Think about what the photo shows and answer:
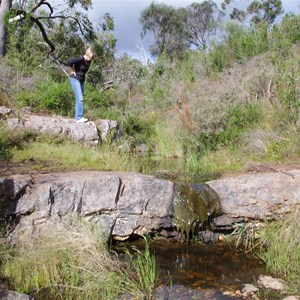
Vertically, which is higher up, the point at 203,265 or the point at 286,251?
the point at 286,251

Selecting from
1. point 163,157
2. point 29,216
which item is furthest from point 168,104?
point 29,216

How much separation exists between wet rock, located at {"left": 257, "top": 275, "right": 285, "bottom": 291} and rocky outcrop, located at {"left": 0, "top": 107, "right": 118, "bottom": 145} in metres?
5.19

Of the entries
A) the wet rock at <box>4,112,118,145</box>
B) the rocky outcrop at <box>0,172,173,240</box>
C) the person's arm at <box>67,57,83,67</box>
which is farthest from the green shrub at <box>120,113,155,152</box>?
the rocky outcrop at <box>0,172,173,240</box>

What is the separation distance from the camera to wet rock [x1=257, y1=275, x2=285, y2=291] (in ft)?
14.0

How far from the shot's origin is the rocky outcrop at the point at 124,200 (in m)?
5.05

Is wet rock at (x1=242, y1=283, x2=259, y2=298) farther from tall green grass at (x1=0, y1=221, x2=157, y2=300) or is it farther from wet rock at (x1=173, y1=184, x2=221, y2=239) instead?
wet rock at (x1=173, y1=184, x2=221, y2=239)

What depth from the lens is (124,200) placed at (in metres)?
5.56

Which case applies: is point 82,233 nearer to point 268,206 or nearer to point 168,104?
point 268,206

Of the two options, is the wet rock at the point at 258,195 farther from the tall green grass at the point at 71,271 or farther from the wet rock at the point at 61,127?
the wet rock at the point at 61,127

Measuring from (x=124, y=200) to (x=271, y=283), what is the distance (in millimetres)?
2243

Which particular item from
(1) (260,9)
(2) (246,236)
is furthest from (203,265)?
(1) (260,9)

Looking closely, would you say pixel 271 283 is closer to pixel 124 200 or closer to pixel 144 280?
pixel 144 280

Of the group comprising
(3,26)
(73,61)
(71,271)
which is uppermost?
(3,26)

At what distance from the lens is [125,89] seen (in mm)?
15844
